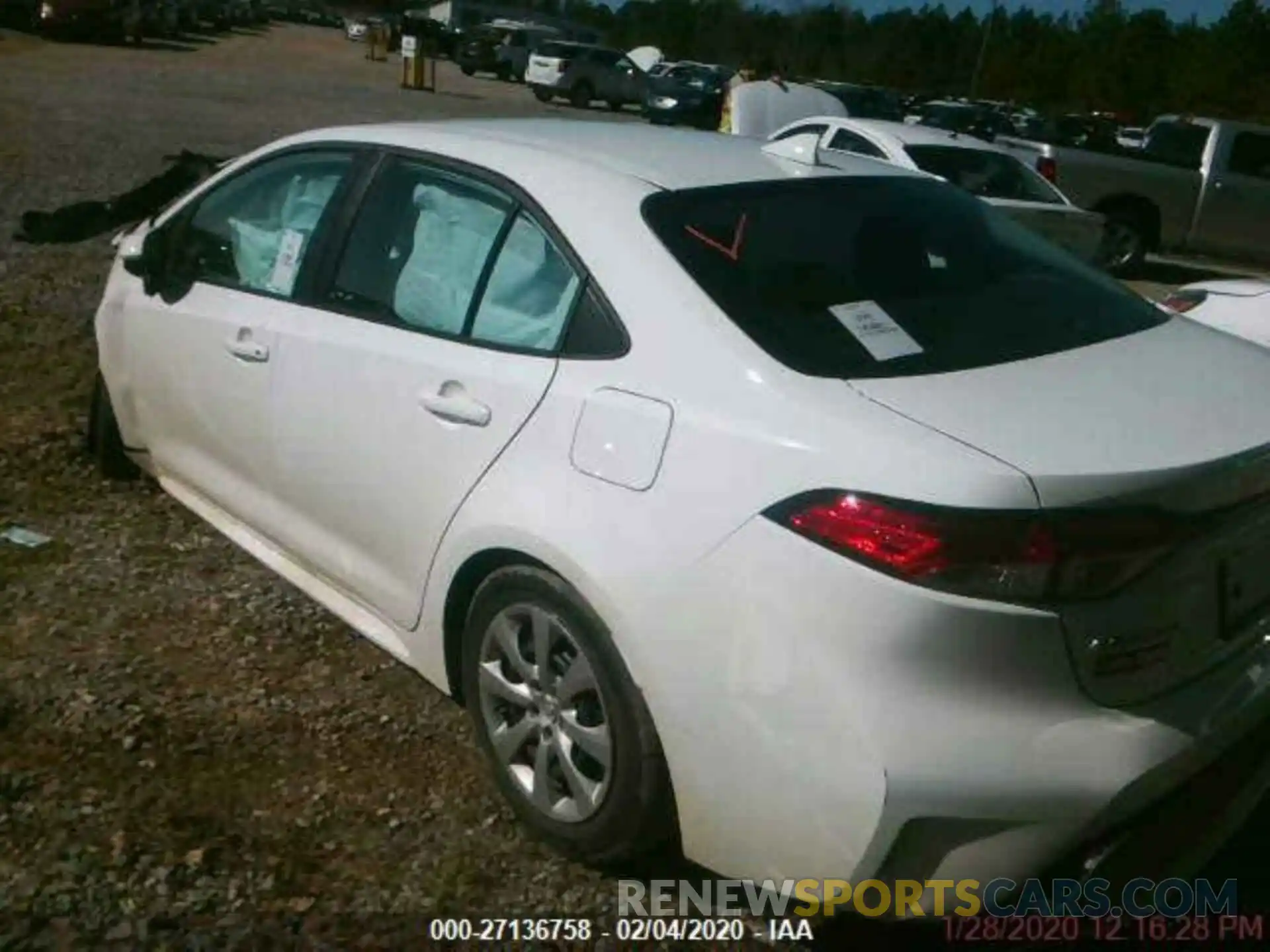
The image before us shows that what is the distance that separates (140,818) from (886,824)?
170 cm

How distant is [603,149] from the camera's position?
11.0ft

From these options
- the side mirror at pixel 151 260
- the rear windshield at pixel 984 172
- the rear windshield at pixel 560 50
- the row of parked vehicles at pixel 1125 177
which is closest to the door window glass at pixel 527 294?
the side mirror at pixel 151 260

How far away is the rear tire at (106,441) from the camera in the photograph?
484cm

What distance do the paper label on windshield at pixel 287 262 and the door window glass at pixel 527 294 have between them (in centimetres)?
79

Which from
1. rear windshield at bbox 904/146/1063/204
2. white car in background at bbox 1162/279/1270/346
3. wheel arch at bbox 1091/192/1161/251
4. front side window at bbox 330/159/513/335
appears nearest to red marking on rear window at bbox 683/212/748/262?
A: front side window at bbox 330/159/513/335

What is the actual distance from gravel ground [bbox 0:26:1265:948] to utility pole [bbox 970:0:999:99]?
47853 mm

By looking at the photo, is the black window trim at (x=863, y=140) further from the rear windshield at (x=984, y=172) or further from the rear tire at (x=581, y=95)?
the rear tire at (x=581, y=95)

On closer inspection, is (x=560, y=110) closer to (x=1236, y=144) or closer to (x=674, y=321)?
(x=1236, y=144)

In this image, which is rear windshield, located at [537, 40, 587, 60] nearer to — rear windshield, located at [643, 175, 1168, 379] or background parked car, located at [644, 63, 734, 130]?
background parked car, located at [644, 63, 734, 130]

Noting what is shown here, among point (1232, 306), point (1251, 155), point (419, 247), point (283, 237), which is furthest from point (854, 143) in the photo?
point (419, 247)

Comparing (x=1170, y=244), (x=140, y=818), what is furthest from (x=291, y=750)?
(x=1170, y=244)

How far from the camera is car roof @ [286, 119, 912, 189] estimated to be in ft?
10.5

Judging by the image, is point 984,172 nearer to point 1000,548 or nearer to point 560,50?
point 1000,548

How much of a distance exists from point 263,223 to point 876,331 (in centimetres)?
205
